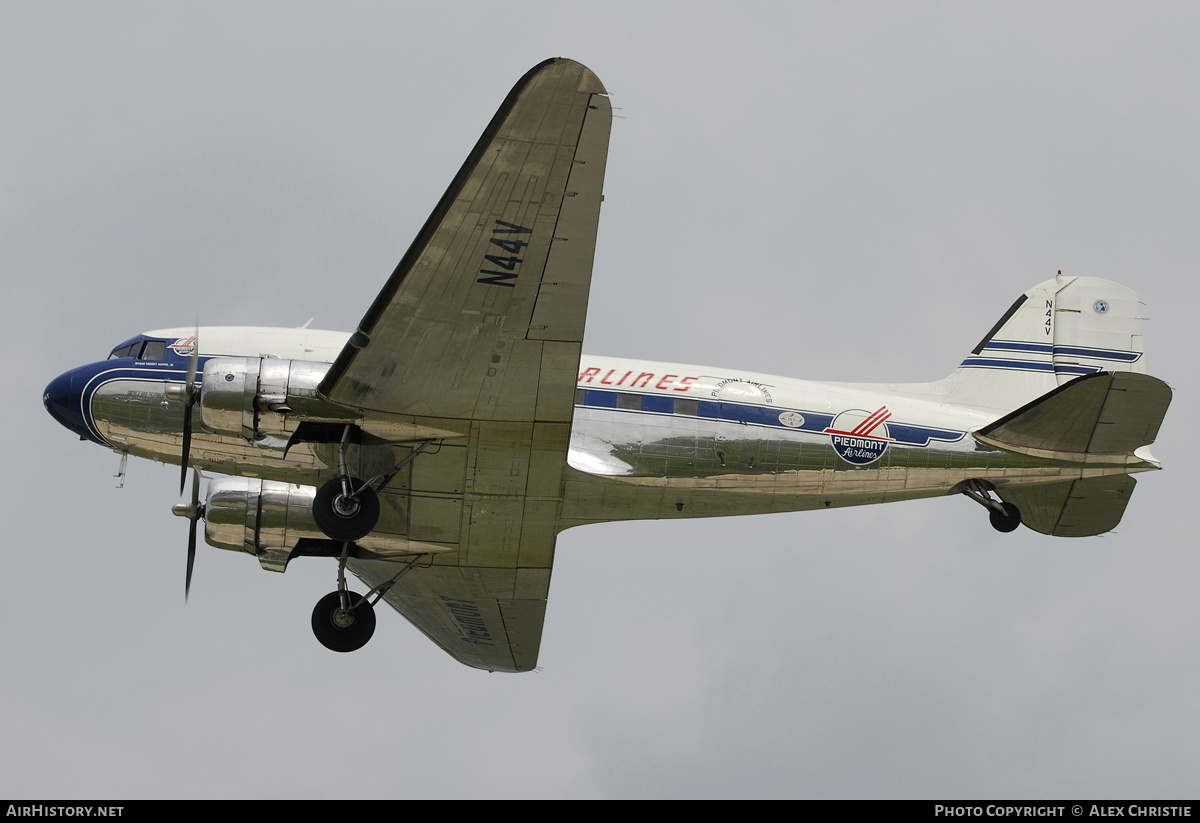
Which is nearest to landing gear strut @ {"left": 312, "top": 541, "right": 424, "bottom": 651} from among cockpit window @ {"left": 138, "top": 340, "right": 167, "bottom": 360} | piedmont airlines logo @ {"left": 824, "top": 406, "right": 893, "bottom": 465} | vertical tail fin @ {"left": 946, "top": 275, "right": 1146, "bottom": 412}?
cockpit window @ {"left": 138, "top": 340, "right": 167, "bottom": 360}

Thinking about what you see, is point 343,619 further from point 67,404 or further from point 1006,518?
point 1006,518

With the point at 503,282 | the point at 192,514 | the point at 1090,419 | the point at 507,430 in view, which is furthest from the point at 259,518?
the point at 1090,419

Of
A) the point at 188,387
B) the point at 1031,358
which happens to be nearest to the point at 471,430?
the point at 188,387

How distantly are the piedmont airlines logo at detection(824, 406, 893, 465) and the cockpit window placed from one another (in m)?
8.79

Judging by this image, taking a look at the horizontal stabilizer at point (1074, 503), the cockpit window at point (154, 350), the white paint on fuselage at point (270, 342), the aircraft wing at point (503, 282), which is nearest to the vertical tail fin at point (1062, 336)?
the horizontal stabilizer at point (1074, 503)

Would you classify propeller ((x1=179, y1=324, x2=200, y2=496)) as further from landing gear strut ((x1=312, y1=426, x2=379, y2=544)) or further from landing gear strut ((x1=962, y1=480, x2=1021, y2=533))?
landing gear strut ((x1=962, y1=480, x2=1021, y2=533))

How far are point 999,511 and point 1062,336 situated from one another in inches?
153

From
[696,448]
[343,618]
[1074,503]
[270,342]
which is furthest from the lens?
[1074,503]

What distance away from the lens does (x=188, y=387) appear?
14.0 m

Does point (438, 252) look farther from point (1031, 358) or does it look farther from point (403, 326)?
point (1031, 358)

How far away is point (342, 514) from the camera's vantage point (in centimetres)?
1370

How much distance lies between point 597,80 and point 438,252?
8.22 feet

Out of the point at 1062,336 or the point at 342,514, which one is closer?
the point at 342,514

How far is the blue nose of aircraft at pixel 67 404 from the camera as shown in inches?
601
